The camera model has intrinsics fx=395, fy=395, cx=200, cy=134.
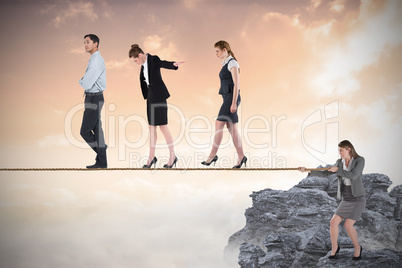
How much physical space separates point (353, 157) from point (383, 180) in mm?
12395

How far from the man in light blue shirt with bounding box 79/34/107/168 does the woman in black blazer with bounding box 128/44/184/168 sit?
55 centimetres

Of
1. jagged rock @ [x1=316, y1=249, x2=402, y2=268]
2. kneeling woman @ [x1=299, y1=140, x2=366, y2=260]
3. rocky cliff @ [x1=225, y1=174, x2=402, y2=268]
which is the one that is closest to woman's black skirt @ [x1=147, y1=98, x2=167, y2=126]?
kneeling woman @ [x1=299, y1=140, x2=366, y2=260]

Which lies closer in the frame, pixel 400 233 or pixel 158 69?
pixel 158 69

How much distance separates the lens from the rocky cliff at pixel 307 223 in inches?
543

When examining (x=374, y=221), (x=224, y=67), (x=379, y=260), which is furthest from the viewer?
(x=374, y=221)

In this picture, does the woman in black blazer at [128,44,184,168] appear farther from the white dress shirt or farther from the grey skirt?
the grey skirt

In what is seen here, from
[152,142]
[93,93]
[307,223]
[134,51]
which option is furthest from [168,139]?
[307,223]

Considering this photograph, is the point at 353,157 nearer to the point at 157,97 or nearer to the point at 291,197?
the point at 157,97

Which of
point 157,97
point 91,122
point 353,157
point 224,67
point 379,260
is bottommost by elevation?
point 379,260

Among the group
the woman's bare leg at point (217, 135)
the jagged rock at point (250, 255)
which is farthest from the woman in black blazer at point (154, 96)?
the jagged rock at point (250, 255)

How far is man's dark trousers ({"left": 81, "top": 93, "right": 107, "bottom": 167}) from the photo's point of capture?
6.27m

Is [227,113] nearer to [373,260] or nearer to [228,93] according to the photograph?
[228,93]

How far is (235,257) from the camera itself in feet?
68.8

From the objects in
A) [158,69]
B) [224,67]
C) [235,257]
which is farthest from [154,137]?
[235,257]
